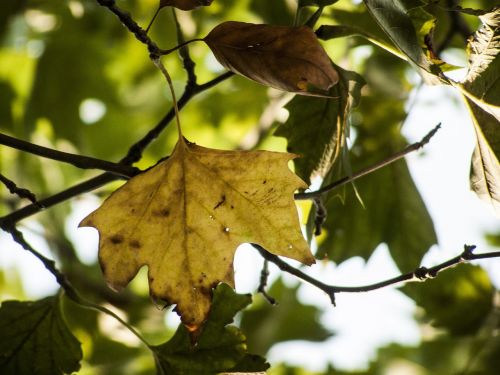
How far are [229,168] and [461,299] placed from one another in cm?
104

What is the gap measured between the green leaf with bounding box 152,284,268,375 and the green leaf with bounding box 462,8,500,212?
444 millimetres

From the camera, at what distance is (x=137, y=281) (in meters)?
2.91

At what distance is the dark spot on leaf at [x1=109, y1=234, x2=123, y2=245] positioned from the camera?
866 mm

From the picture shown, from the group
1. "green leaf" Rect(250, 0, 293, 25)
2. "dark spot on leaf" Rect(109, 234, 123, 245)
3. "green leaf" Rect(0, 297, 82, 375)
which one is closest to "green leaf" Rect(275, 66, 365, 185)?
"dark spot on leaf" Rect(109, 234, 123, 245)

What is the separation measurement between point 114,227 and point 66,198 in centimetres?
13

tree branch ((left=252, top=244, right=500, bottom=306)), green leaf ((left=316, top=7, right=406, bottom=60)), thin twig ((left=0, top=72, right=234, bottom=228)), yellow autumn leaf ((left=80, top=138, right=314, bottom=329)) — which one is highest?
green leaf ((left=316, top=7, right=406, bottom=60))

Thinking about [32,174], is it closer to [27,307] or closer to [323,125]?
[27,307]

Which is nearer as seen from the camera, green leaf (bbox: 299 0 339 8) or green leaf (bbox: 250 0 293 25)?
green leaf (bbox: 299 0 339 8)

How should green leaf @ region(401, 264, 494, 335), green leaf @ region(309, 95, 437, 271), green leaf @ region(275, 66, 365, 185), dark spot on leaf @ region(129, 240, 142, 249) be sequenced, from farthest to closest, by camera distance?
green leaf @ region(401, 264, 494, 335)
green leaf @ region(309, 95, 437, 271)
green leaf @ region(275, 66, 365, 185)
dark spot on leaf @ region(129, 240, 142, 249)

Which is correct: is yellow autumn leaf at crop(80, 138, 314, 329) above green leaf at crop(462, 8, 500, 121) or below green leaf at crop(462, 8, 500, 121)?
below

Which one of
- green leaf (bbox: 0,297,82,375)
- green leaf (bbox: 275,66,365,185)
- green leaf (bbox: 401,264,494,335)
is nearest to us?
green leaf (bbox: 275,66,365,185)

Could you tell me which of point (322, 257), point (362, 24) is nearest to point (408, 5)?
point (362, 24)

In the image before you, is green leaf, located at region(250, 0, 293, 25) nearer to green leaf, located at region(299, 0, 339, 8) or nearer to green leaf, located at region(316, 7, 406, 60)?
green leaf, located at region(316, 7, 406, 60)

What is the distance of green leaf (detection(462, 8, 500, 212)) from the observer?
0.86 m
